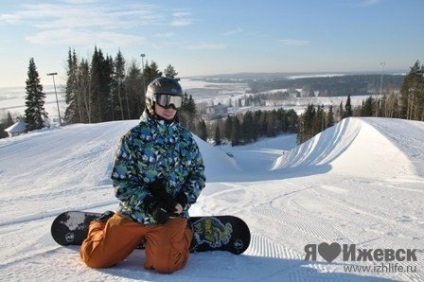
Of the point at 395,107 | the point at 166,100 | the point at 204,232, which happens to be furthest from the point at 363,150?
the point at 395,107

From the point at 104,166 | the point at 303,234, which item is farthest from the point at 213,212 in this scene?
the point at 104,166

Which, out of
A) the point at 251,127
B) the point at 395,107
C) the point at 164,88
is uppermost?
the point at 164,88

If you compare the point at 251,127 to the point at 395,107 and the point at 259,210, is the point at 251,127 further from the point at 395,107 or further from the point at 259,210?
the point at 259,210

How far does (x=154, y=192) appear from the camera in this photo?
356cm

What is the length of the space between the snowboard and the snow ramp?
7.56 m

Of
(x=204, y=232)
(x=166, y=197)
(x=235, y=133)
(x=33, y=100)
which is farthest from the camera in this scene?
(x=235, y=133)

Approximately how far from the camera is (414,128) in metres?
17.1

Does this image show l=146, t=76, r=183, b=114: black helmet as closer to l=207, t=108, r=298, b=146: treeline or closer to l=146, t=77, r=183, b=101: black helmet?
l=146, t=77, r=183, b=101: black helmet

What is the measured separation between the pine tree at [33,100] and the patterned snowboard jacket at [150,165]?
4076cm

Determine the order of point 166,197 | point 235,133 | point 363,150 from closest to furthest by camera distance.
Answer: point 166,197, point 363,150, point 235,133

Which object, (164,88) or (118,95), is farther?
(118,95)

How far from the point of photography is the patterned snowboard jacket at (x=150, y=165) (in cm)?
348

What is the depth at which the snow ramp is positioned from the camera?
11.4 meters

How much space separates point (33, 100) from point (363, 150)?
35672 millimetres
